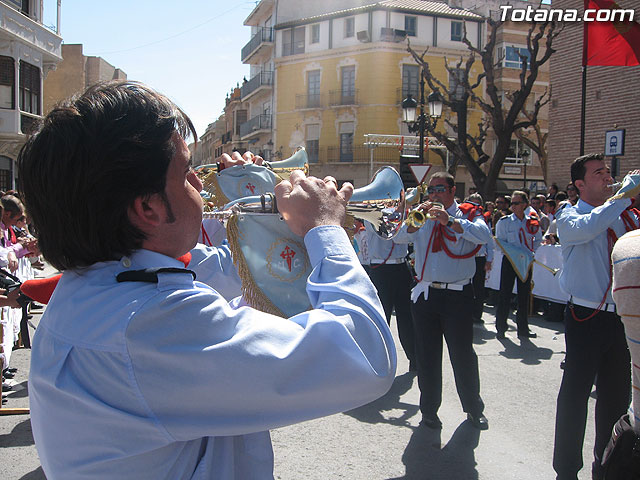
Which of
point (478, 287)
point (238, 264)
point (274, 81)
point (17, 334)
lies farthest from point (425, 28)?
point (238, 264)

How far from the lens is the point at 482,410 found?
484 centimetres

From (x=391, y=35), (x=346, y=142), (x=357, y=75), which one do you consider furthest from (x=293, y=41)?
(x=346, y=142)

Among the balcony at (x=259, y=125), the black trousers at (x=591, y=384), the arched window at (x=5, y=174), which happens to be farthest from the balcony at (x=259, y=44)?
the black trousers at (x=591, y=384)

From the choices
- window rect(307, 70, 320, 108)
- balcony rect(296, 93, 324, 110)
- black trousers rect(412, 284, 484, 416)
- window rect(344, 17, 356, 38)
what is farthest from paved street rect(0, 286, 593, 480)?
window rect(344, 17, 356, 38)

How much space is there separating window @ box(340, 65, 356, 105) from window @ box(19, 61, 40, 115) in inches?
732

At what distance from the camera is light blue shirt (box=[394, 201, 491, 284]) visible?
496cm

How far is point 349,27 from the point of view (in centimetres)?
3578

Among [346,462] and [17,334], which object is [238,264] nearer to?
[346,462]

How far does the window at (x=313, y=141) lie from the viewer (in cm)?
3667

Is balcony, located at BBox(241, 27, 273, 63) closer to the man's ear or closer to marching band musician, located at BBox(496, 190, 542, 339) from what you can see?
marching band musician, located at BBox(496, 190, 542, 339)

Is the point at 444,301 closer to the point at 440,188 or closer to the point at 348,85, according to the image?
the point at 440,188

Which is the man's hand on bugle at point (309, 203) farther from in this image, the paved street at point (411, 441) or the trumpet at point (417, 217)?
the trumpet at point (417, 217)

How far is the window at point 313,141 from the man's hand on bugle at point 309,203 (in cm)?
3556

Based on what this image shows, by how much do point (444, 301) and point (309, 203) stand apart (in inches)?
151
